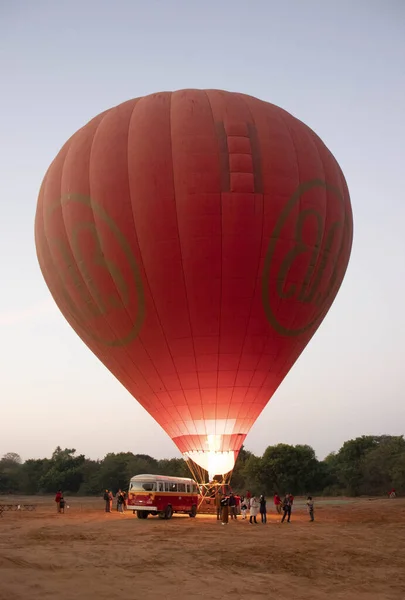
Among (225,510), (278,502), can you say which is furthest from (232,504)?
(278,502)

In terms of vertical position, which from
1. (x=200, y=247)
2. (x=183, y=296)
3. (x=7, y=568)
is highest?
(x=200, y=247)

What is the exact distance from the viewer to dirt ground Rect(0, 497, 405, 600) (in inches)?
368

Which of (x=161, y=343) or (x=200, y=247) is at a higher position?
(x=200, y=247)

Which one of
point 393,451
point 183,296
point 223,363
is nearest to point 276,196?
point 183,296

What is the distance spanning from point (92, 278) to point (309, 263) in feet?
24.2

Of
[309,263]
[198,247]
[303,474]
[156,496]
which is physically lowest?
[156,496]

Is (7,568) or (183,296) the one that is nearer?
(7,568)

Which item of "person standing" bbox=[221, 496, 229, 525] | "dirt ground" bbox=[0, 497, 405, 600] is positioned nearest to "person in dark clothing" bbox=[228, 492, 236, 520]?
"person standing" bbox=[221, 496, 229, 525]

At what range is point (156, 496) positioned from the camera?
22109mm

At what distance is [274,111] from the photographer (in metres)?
22.0

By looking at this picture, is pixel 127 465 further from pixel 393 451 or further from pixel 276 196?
pixel 276 196

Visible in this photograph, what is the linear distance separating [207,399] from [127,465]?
170 ft

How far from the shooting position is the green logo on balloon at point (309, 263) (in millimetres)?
20422

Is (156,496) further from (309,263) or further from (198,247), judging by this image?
(309,263)
